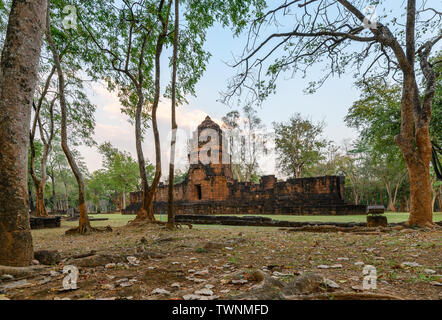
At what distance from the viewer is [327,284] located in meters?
2.14

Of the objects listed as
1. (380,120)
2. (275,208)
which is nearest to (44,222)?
(275,208)

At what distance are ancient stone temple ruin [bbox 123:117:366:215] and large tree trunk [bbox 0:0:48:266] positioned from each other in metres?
13.5

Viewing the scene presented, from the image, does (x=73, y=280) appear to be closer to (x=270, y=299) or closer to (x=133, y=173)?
(x=270, y=299)

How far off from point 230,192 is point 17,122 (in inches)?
829

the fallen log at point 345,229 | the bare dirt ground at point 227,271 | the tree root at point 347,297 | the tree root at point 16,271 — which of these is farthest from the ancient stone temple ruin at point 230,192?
the tree root at point 347,297

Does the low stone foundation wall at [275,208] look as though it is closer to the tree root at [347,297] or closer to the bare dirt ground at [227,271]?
the bare dirt ground at [227,271]

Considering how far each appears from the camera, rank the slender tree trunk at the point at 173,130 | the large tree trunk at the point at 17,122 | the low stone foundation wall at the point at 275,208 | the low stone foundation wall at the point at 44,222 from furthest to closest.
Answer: the low stone foundation wall at the point at 275,208 < the low stone foundation wall at the point at 44,222 < the slender tree trunk at the point at 173,130 < the large tree trunk at the point at 17,122

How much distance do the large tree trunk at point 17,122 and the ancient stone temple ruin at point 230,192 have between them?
532 inches

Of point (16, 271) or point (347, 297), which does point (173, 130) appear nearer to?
point (16, 271)

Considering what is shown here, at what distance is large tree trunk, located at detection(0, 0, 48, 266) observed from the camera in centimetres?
278

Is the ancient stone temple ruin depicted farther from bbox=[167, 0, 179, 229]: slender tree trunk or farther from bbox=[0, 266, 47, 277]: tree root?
bbox=[0, 266, 47, 277]: tree root

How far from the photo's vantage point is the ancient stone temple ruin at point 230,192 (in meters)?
17.7

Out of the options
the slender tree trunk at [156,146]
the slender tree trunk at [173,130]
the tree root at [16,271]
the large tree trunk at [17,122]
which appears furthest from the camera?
the slender tree trunk at [156,146]

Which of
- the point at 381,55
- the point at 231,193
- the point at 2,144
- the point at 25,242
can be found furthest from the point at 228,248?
the point at 231,193
